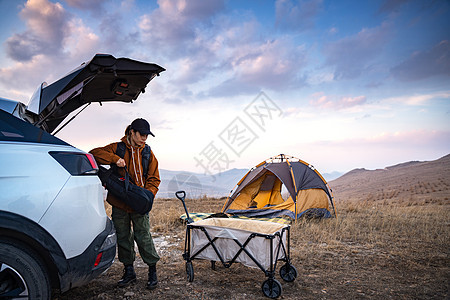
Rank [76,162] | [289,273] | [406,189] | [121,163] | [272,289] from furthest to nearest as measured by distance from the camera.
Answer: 1. [406,189]
2. [289,273]
3. [272,289]
4. [121,163]
5. [76,162]

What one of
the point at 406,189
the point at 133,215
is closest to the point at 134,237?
the point at 133,215

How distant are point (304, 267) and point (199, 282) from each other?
66.0 inches

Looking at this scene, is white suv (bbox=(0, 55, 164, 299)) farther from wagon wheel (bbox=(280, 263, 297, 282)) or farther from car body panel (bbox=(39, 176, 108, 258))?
wagon wheel (bbox=(280, 263, 297, 282))

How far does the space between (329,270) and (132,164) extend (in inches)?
125

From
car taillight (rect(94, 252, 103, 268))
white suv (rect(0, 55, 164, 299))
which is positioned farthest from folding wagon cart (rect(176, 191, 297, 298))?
car taillight (rect(94, 252, 103, 268))

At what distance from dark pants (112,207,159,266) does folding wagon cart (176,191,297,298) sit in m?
0.62

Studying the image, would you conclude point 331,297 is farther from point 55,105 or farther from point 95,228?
point 55,105

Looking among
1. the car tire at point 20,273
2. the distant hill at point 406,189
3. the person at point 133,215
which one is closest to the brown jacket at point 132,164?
the person at point 133,215

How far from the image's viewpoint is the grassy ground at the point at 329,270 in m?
3.47

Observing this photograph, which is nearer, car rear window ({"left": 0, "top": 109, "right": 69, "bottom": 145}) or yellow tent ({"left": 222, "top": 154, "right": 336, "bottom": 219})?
car rear window ({"left": 0, "top": 109, "right": 69, "bottom": 145})

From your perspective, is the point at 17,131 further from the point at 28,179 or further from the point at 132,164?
the point at 132,164

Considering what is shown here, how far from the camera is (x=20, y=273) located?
7.05 ft

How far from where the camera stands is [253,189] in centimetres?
962

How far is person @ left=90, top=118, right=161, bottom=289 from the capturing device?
11.4 ft
